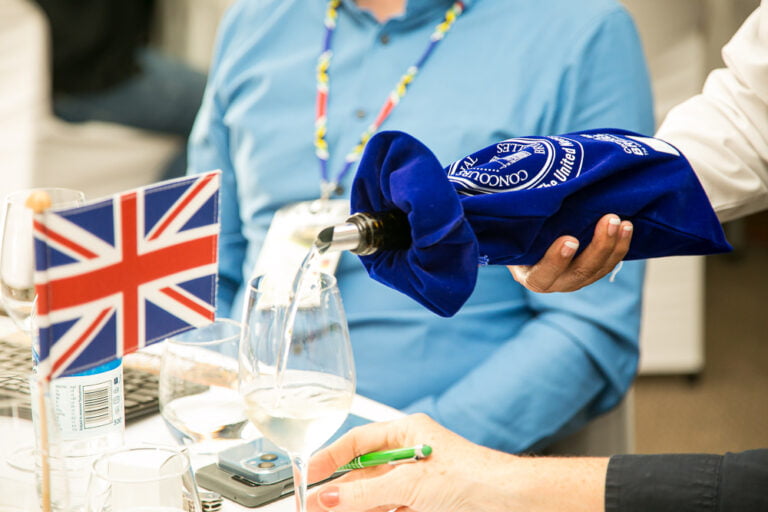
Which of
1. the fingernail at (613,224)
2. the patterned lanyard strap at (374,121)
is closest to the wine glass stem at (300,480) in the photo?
the fingernail at (613,224)

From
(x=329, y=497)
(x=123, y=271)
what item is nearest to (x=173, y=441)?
(x=329, y=497)

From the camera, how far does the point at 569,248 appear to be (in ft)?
3.17

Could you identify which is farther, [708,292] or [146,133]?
[708,292]

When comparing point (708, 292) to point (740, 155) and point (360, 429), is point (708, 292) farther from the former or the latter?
point (360, 429)

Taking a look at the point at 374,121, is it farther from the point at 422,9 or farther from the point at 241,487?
the point at 241,487

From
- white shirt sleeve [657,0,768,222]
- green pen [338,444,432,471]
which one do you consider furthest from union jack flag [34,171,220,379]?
white shirt sleeve [657,0,768,222]


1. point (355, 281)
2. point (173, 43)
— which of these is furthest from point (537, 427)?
point (173, 43)

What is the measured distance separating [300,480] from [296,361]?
0.35 ft

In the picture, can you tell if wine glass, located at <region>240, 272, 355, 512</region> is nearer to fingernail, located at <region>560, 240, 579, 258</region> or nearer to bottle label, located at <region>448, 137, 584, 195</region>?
bottle label, located at <region>448, 137, 584, 195</region>

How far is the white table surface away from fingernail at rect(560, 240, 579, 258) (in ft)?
0.97

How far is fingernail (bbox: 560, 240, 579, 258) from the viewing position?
3.16 feet

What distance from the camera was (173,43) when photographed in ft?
10.9

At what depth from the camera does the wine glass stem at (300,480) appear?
771 mm

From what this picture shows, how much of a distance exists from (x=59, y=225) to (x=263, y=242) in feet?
3.44
